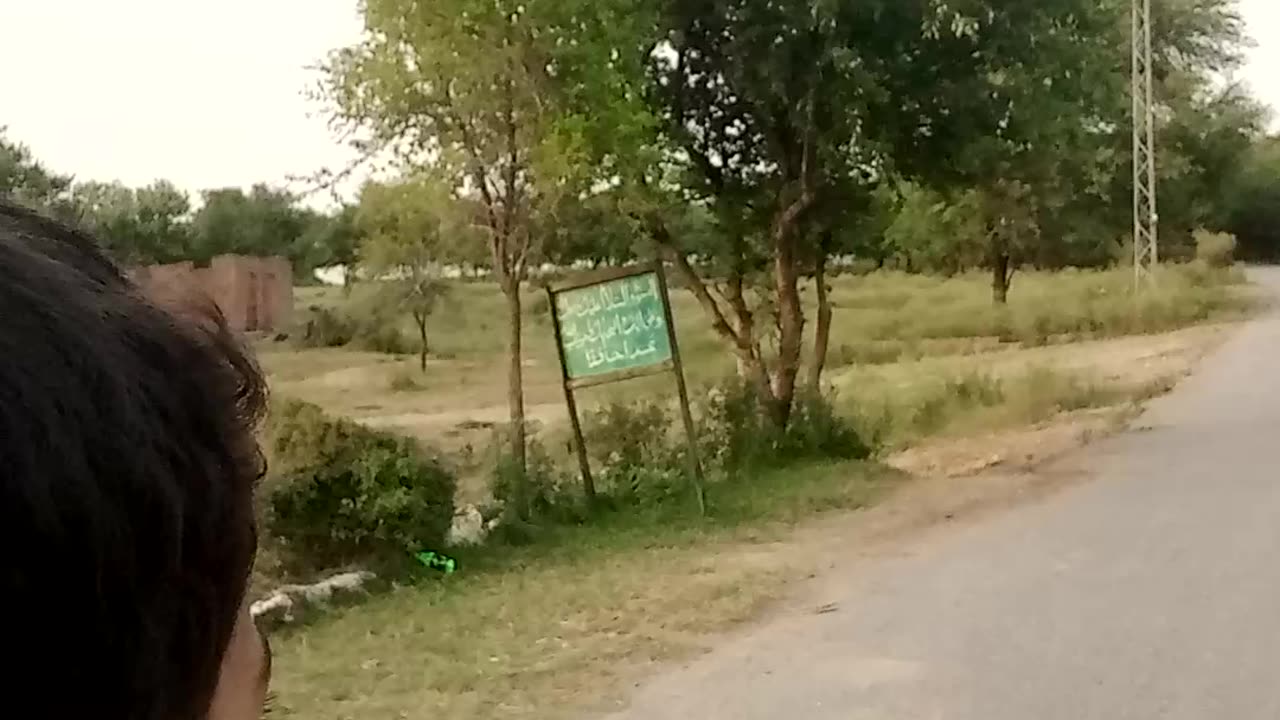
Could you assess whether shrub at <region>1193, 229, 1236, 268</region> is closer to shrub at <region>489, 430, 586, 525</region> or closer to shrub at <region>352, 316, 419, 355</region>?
shrub at <region>352, 316, 419, 355</region>

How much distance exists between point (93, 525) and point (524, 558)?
8.09m

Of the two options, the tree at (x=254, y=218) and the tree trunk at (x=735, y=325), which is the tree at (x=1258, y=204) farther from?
the tree at (x=254, y=218)

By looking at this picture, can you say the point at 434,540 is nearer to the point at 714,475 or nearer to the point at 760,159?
the point at 714,475

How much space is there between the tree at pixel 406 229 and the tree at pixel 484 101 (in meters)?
0.13

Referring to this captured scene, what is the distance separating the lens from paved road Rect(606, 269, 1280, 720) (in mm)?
5586

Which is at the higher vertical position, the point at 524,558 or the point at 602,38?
the point at 602,38

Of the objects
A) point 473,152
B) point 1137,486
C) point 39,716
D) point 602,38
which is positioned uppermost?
point 602,38

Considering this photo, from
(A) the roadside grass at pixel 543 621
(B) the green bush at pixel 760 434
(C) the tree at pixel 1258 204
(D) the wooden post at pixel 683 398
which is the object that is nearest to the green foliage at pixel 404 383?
(B) the green bush at pixel 760 434

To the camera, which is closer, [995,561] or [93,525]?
[93,525]

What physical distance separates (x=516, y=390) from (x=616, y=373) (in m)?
0.63

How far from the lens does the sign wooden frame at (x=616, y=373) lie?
391 inches

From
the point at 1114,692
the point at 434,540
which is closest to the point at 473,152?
the point at 434,540

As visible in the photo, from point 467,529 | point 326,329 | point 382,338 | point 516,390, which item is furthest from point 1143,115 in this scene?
point 467,529

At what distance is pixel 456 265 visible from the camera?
1077 cm
